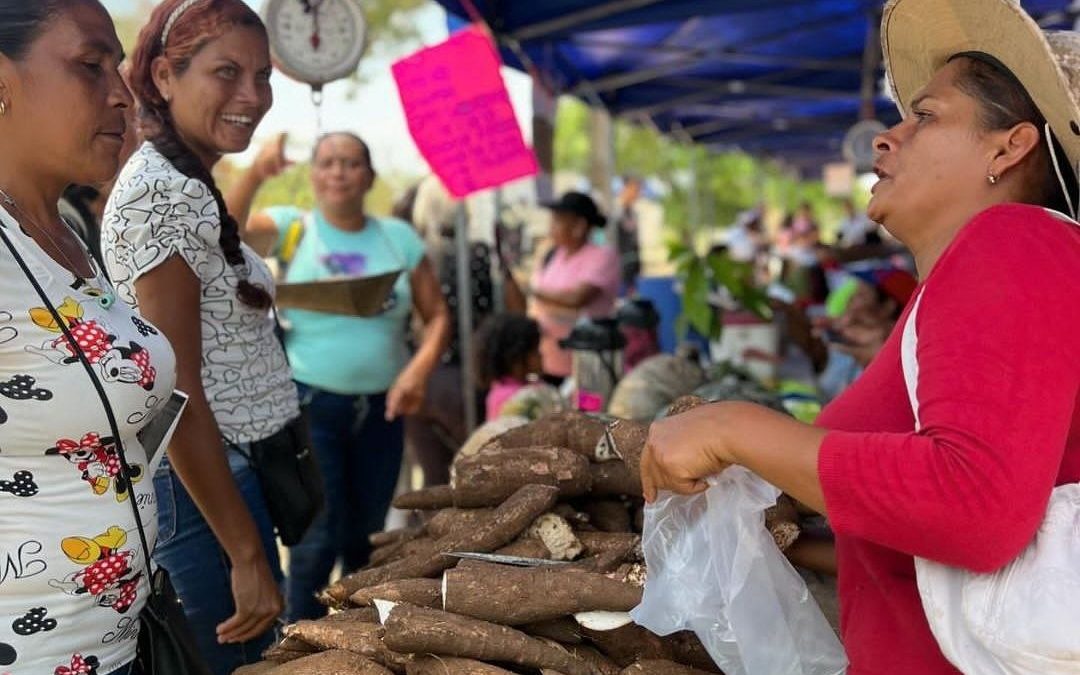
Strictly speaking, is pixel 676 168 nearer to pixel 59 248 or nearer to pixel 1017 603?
pixel 59 248

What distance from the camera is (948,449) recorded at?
102 centimetres

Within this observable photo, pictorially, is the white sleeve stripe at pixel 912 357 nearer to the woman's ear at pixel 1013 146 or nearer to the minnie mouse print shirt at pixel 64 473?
the woman's ear at pixel 1013 146

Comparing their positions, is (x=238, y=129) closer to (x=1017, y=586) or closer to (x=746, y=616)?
(x=746, y=616)

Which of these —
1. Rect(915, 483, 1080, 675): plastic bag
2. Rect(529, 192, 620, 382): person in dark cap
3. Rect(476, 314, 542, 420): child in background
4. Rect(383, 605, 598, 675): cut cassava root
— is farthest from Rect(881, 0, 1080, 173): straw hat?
Rect(529, 192, 620, 382): person in dark cap

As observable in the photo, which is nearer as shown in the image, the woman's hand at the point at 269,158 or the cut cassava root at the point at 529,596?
the cut cassava root at the point at 529,596

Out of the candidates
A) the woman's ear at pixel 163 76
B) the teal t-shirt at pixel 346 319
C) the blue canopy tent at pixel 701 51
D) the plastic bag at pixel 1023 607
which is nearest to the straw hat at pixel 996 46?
the plastic bag at pixel 1023 607

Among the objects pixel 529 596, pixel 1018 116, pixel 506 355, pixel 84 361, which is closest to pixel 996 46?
pixel 1018 116

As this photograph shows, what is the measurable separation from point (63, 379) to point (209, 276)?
65 centimetres

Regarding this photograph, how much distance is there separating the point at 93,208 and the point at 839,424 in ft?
11.7

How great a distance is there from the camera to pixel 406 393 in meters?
3.56

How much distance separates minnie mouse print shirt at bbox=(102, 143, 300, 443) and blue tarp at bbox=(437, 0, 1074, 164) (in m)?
2.94

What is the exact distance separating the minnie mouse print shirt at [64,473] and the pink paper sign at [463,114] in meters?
2.47

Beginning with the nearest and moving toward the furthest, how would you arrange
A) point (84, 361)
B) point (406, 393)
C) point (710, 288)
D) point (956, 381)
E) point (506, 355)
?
point (956, 381) → point (84, 361) → point (406, 393) → point (506, 355) → point (710, 288)

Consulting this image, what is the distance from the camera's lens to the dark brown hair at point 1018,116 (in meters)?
1.21
